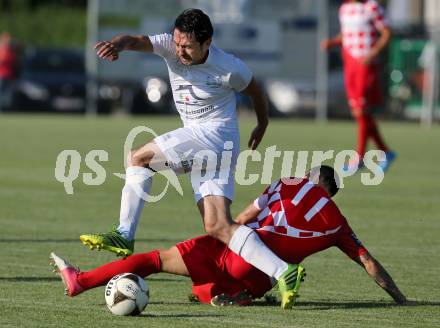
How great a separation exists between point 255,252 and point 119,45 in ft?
4.97

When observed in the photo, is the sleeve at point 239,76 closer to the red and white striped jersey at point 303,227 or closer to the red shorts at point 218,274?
the red and white striped jersey at point 303,227

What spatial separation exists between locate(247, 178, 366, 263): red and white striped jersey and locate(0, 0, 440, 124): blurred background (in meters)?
23.7

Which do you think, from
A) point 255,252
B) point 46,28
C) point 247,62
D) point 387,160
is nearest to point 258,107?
point 255,252

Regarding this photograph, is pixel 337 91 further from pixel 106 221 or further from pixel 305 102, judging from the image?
pixel 106 221

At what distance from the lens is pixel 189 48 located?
24.3 feet

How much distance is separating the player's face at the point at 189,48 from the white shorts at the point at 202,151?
0.46 meters

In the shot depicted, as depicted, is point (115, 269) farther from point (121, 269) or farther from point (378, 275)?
point (378, 275)

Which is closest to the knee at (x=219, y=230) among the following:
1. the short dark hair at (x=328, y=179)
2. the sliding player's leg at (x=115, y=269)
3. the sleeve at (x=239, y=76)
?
the sliding player's leg at (x=115, y=269)

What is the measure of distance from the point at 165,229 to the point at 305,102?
22725 millimetres

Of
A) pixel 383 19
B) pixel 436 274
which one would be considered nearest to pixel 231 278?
pixel 436 274

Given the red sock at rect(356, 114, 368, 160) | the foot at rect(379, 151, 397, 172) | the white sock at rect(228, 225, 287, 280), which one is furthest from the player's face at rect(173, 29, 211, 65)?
the foot at rect(379, 151, 397, 172)

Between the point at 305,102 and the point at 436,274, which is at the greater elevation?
the point at 436,274

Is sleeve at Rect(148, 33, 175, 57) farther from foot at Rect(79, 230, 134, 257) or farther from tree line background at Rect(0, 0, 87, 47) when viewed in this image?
tree line background at Rect(0, 0, 87, 47)

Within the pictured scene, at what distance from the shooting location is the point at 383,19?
16.7 m
